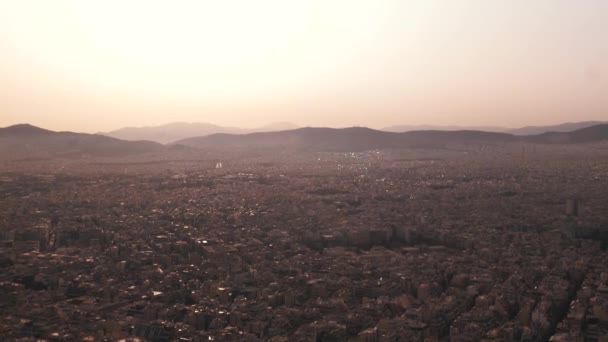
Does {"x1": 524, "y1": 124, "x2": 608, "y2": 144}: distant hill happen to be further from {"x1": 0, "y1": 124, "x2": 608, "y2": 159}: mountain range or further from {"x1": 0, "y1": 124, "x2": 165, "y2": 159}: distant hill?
{"x1": 0, "y1": 124, "x2": 165, "y2": 159}: distant hill

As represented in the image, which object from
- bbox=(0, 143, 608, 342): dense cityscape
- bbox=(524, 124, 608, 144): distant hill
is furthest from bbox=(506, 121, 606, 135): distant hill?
bbox=(0, 143, 608, 342): dense cityscape

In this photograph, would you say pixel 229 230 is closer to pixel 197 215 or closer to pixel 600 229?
pixel 197 215

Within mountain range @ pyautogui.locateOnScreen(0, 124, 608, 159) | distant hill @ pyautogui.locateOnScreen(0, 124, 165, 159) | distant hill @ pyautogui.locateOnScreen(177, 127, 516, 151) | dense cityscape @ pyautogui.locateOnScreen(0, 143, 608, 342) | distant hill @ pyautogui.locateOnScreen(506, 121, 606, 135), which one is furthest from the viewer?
distant hill @ pyautogui.locateOnScreen(506, 121, 606, 135)

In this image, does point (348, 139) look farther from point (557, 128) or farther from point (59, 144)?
point (557, 128)

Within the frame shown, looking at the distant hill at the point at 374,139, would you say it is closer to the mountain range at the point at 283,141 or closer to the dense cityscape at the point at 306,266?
the mountain range at the point at 283,141

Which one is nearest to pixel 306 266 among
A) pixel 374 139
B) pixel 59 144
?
pixel 59 144

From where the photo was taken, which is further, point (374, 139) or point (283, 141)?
point (283, 141)

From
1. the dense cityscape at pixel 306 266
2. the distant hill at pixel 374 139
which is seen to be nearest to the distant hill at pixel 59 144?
the distant hill at pixel 374 139
